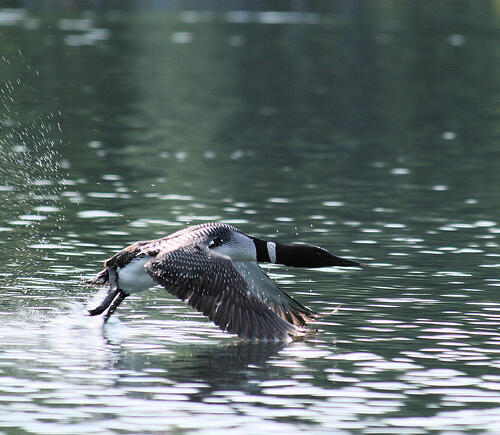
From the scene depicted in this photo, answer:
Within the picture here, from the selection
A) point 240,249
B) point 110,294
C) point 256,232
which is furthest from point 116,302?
point 256,232

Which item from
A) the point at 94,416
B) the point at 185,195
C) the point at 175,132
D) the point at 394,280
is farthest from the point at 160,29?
the point at 94,416

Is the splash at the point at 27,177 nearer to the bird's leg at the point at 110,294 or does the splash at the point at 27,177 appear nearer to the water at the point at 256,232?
the water at the point at 256,232

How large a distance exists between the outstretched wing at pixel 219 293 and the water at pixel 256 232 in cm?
36

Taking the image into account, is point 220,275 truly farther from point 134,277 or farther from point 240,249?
point 240,249

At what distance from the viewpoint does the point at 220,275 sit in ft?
43.7

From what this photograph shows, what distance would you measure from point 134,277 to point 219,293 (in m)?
1.47

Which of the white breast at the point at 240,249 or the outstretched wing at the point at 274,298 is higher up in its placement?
the white breast at the point at 240,249

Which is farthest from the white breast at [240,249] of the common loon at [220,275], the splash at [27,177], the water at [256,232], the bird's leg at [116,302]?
the splash at [27,177]

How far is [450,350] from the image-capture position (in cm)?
1379

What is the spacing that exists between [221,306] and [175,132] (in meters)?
21.7

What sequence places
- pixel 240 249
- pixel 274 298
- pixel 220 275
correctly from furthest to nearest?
pixel 274 298 → pixel 240 249 → pixel 220 275

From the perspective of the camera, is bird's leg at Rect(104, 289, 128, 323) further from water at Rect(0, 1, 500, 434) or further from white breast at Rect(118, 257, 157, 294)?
water at Rect(0, 1, 500, 434)

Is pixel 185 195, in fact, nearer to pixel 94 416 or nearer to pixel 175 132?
pixel 175 132

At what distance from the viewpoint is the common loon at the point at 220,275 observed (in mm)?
13180
